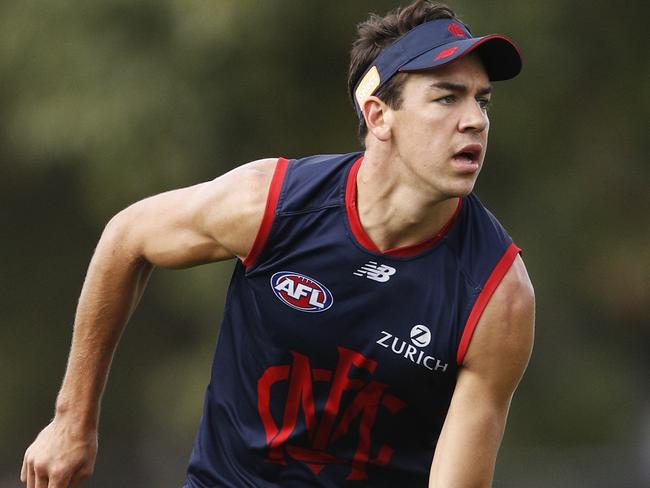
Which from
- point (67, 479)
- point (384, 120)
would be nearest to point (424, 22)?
point (384, 120)

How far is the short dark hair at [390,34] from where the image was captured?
5102 mm

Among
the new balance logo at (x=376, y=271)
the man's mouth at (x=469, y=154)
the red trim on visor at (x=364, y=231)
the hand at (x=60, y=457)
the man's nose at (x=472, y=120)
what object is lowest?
the hand at (x=60, y=457)

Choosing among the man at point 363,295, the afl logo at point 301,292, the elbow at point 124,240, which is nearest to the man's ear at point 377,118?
the man at point 363,295

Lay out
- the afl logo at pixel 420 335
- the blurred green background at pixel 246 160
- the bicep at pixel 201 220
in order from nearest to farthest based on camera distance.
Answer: the afl logo at pixel 420 335
the bicep at pixel 201 220
the blurred green background at pixel 246 160

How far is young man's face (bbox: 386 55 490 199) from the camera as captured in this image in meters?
4.86

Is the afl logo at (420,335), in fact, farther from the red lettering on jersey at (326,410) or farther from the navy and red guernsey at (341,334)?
the red lettering on jersey at (326,410)

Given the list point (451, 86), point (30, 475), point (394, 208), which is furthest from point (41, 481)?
point (451, 86)

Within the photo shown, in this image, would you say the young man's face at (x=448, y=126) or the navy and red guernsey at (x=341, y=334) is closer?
the young man's face at (x=448, y=126)

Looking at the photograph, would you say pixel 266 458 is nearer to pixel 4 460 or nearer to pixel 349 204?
pixel 349 204

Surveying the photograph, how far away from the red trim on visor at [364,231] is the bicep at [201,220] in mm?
289

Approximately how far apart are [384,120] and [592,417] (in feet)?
33.3

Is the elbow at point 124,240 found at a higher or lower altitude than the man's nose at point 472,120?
lower

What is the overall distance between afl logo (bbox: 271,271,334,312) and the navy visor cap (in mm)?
704

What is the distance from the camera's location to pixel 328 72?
44.4ft
